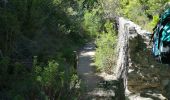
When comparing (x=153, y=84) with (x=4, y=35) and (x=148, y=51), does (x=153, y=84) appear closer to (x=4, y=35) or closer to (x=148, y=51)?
(x=148, y=51)

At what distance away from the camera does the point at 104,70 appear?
1158 centimetres

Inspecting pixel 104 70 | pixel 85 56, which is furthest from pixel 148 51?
pixel 85 56

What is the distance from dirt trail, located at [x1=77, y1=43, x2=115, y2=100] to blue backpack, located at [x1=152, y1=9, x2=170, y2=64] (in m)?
4.91

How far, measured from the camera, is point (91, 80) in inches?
409

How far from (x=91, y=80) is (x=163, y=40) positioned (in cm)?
950

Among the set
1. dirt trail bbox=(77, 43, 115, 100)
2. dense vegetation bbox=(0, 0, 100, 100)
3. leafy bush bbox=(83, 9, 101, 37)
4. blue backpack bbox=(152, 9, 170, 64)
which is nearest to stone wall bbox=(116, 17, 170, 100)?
dirt trail bbox=(77, 43, 115, 100)

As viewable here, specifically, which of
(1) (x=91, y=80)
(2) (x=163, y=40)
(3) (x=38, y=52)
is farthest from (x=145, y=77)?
(2) (x=163, y=40)

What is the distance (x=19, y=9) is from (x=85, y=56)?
7.14 metres

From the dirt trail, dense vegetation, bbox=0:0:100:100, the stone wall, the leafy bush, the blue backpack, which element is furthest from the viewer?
the leafy bush

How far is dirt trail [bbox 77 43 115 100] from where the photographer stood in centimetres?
786

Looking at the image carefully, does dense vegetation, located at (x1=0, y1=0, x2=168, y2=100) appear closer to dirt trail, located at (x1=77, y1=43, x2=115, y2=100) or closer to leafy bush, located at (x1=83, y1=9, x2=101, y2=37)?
dirt trail, located at (x1=77, y1=43, x2=115, y2=100)

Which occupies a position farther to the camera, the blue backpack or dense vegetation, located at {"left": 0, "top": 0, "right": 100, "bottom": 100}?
dense vegetation, located at {"left": 0, "top": 0, "right": 100, "bottom": 100}

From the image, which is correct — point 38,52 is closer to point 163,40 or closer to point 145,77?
point 145,77

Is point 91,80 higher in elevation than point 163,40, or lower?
lower
